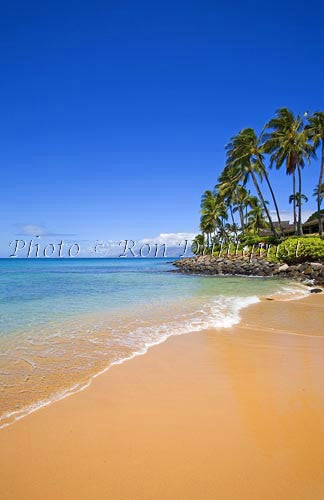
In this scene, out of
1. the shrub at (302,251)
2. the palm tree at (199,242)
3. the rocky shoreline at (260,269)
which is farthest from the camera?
the palm tree at (199,242)

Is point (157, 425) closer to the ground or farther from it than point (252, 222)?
closer to the ground

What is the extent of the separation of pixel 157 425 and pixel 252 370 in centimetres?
236

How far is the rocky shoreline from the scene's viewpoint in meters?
23.6

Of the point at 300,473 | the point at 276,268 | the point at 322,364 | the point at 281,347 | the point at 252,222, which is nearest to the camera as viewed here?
the point at 300,473

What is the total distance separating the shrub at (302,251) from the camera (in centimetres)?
2808

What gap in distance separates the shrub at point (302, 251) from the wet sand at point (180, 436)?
24.8m

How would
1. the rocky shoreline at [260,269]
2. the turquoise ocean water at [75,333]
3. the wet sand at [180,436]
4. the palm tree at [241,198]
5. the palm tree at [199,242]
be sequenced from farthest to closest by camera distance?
the palm tree at [199,242], the palm tree at [241,198], the rocky shoreline at [260,269], the turquoise ocean water at [75,333], the wet sand at [180,436]

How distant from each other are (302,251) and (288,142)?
11921 millimetres

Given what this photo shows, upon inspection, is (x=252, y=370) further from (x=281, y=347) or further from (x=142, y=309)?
(x=142, y=309)

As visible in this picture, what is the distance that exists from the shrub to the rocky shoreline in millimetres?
1368

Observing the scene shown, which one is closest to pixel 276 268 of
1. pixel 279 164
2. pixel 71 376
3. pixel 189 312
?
pixel 279 164

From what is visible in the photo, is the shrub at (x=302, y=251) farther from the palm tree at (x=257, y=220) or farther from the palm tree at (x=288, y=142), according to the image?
the palm tree at (x=257, y=220)

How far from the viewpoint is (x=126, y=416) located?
12.5ft

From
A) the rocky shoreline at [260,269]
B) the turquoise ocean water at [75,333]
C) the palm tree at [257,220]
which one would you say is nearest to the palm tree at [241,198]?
the palm tree at [257,220]
